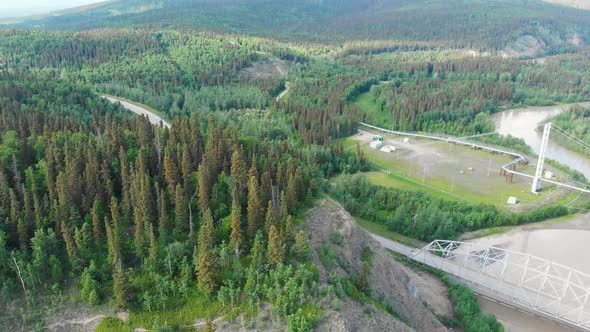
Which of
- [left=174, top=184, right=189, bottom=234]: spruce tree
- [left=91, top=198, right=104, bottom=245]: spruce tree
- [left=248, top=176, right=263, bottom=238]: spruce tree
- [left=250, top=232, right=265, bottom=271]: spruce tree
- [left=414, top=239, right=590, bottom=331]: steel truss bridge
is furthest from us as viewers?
[left=414, top=239, right=590, bottom=331]: steel truss bridge

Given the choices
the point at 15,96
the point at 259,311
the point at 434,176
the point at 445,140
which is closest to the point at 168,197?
the point at 259,311

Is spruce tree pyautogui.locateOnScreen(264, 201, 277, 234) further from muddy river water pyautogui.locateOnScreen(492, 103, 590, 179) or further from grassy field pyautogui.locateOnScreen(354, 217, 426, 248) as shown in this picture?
muddy river water pyautogui.locateOnScreen(492, 103, 590, 179)

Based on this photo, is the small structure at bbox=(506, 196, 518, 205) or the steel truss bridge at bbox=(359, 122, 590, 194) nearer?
the small structure at bbox=(506, 196, 518, 205)

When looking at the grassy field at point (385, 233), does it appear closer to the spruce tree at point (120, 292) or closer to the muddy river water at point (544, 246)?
→ the muddy river water at point (544, 246)

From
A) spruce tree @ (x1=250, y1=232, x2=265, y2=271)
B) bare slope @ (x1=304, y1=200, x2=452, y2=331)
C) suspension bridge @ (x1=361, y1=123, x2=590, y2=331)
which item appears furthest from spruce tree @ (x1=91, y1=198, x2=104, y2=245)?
suspension bridge @ (x1=361, y1=123, x2=590, y2=331)

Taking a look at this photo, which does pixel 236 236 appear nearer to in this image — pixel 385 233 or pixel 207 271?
pixel 207 271

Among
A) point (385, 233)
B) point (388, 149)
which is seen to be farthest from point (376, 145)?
point (385, 233)

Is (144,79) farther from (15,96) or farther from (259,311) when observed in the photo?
(259,311)

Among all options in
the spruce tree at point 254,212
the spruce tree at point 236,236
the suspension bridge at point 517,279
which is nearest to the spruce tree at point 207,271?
the spruce tree at point 236,236
